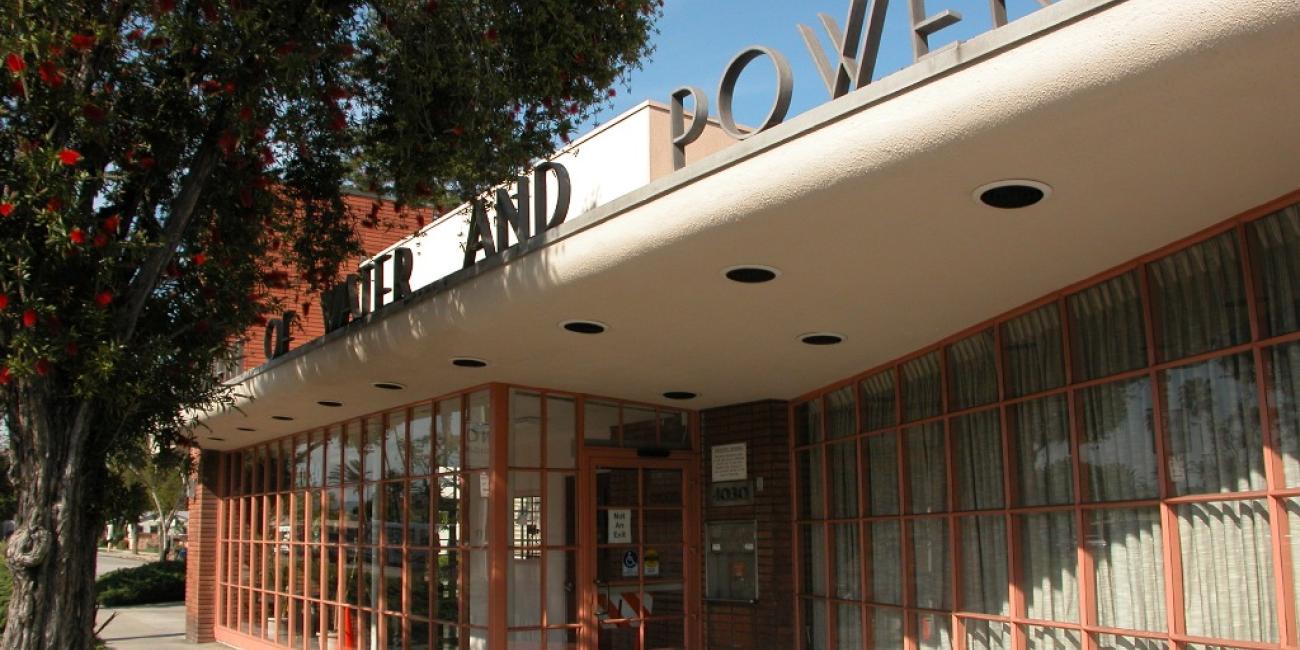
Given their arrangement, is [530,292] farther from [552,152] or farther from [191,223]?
[191,223]

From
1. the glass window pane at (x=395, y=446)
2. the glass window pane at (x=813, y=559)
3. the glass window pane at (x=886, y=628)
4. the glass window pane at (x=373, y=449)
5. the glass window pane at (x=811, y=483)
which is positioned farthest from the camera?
the glass window pane at (x=373, y=449)

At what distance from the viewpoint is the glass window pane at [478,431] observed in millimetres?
10906

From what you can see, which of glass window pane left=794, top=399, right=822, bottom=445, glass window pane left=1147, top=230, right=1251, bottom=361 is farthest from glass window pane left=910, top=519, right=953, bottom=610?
glass window pane left=1147, top=230, right=1251, bottom=361

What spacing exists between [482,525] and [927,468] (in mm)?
4084

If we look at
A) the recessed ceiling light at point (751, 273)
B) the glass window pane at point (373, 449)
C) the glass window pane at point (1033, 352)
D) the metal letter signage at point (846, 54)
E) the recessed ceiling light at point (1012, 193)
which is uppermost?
the metal letter signage at point (846, 54)

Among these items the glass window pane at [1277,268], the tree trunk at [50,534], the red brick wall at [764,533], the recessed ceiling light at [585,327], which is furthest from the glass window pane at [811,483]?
the tree trunk at [50,534]

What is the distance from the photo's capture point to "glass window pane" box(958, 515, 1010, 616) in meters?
8.13

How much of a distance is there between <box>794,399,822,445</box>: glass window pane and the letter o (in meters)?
4.60

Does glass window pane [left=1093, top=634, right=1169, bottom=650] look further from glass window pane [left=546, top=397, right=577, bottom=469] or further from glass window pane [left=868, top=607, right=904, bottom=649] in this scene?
glass window pane [left=546, top=397, right=577, bottom=469]

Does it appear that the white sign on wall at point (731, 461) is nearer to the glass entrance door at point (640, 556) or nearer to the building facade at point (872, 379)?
the building facade at point (872, 379)

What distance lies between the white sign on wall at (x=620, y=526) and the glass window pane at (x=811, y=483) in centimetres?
167

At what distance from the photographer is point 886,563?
31.1 feet

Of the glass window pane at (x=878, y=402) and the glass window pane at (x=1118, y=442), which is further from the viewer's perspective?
the glass window pane at (x=878, y=402)

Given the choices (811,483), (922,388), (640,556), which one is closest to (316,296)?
(640,556)
